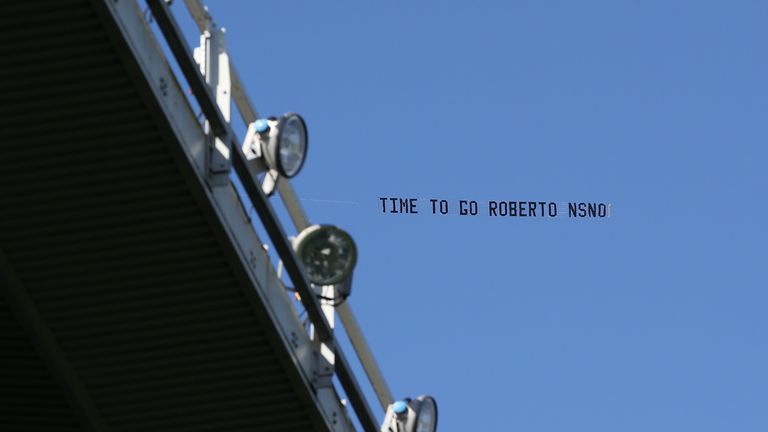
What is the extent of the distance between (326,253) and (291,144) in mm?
1365

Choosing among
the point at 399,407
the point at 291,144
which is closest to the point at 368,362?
the point at 399,407

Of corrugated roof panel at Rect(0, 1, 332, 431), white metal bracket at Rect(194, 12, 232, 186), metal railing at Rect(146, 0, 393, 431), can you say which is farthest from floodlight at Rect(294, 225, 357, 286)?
white metal bracket at Rect(194, 12, 232, 186)

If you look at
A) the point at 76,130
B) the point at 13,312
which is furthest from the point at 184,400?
the point at 76,130

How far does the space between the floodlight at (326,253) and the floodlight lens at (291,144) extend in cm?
85

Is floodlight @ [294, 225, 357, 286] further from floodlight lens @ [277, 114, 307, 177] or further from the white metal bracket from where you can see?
the white metal bracket

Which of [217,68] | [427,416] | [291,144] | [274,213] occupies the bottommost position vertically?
[427,416]

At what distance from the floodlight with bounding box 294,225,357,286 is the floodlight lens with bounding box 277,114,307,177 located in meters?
0.85

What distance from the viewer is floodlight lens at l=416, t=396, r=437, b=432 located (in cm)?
2136

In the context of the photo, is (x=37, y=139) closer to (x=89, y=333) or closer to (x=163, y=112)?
(x=163, y=112)

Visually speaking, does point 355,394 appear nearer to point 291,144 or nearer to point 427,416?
point 427,416

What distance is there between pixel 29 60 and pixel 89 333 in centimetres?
346

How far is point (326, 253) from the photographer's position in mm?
19625

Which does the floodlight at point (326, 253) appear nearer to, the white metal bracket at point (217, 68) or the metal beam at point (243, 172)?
the metal beam at point (243, 172)

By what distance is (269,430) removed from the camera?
2031 cm
